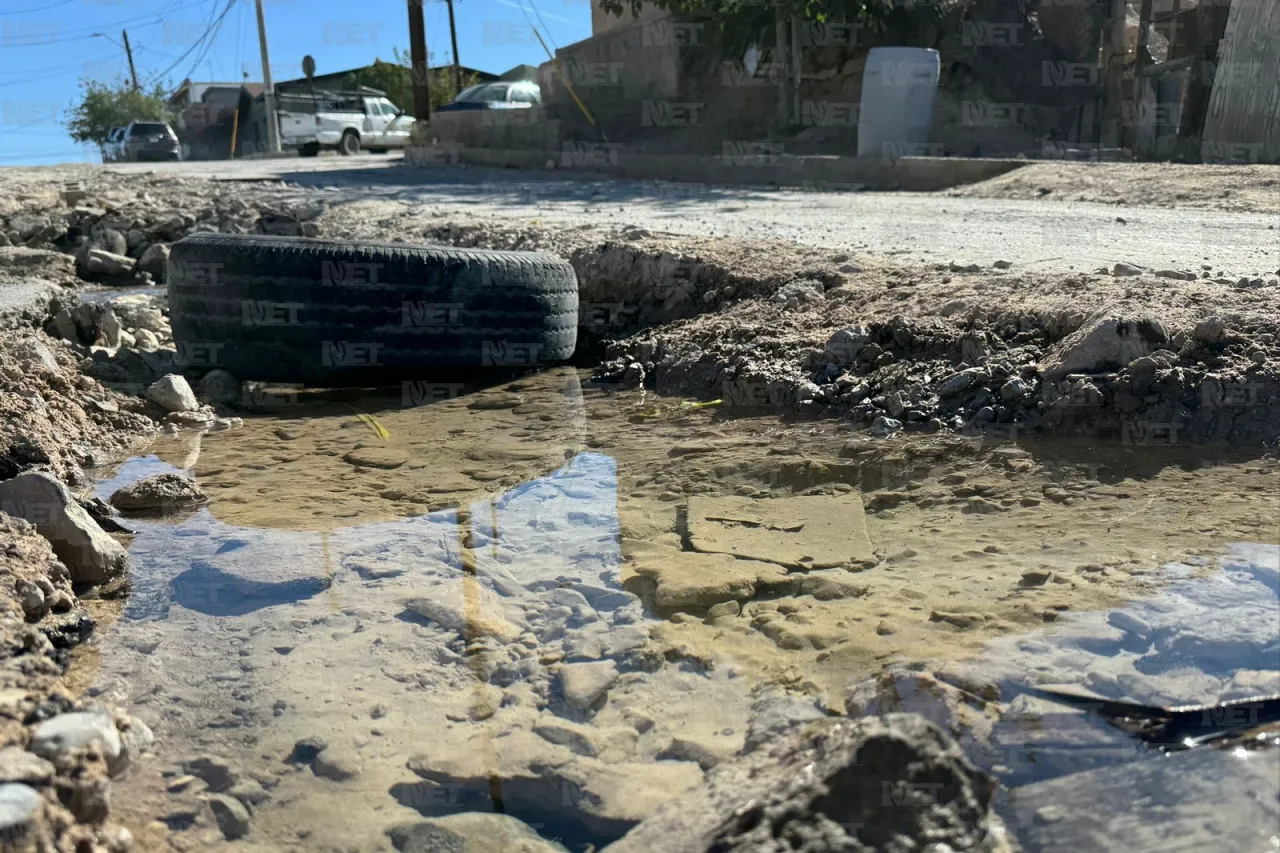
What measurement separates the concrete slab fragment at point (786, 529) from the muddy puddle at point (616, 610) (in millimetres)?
12

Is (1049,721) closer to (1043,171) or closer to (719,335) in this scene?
(719,335)

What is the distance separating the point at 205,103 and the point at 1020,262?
104 ft

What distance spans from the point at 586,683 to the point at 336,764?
0.51 m

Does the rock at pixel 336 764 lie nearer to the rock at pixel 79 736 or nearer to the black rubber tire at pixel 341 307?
the rock at pixel 79 736

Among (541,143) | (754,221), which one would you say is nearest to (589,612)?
(754,221)

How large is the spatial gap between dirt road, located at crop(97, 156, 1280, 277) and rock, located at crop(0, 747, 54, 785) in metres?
4.22

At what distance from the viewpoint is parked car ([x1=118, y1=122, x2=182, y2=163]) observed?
2477 cm

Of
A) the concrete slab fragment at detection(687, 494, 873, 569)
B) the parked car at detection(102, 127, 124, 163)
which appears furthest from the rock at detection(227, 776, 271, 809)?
the parked car at detection(102, 127, 124, 163)

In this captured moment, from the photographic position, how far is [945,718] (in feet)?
6.09

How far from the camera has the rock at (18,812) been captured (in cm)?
139

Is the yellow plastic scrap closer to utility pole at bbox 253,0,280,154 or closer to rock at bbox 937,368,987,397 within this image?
rock at bbox 937,368,987,397

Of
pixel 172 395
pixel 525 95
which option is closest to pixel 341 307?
pixel 172 395

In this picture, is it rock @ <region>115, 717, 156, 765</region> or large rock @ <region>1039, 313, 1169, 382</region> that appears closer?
rock @ <region>115, 717, 156, 765</region>

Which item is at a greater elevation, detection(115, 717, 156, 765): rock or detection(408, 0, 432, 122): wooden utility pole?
detection(408, 0, 432, 122): wooden utility pole
